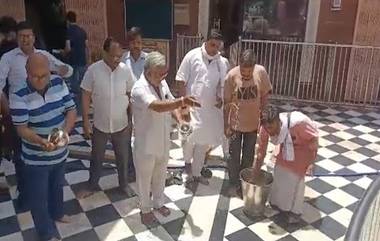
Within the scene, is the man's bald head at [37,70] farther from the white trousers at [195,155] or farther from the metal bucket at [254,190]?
the metal bucket at [254,190]

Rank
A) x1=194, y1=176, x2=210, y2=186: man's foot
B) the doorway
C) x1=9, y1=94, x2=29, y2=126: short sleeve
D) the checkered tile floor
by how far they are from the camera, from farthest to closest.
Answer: the doorway → x1=194, y1=176, x2=210, y2=186: man's foot → the checkered tile floor → x1=9, y1=94, x2=29, y2=126: short sleeve

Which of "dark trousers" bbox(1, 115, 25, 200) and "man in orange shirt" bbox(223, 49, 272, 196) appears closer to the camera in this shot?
"dark trousers" bbox(1, 115, 25, 200)

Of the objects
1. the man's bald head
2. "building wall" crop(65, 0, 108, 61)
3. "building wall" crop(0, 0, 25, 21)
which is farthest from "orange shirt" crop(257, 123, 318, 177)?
"building wall" crop(0, 0, 25, 21)

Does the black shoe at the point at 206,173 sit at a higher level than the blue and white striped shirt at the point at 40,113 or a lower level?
lower

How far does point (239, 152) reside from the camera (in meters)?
3.96

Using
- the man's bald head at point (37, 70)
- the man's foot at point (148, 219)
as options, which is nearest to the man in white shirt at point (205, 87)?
the man's foot at point (148, 219)

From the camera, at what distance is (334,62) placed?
706cm

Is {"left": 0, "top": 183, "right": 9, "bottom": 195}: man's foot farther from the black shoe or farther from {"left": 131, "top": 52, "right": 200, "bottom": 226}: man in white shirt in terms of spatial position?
the black shoe

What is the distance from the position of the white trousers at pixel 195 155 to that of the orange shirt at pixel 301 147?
0.75 meters

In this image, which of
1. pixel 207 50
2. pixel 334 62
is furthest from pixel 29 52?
pixel 334 62

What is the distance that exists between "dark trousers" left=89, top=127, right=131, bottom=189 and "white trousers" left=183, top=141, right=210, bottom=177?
25.2 inches

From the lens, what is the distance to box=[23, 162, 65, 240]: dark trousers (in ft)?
9.80

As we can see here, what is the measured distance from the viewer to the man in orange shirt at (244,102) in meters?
3.65

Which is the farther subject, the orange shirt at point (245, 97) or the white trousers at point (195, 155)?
the white trousers at point (195, 155)
